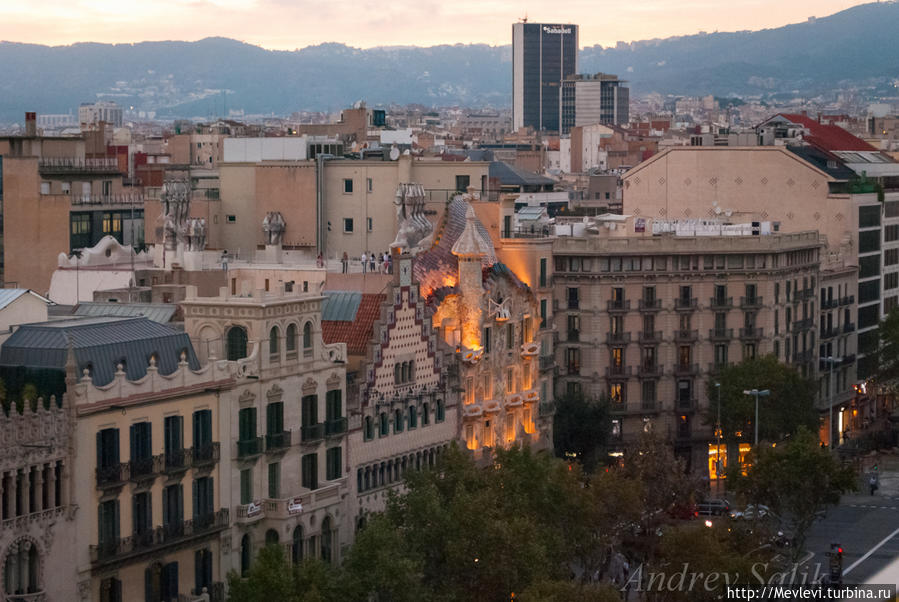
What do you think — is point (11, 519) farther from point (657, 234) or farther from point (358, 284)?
point (657, 234)

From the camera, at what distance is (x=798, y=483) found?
A: 102 metres

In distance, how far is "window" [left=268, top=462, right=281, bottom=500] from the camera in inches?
3248

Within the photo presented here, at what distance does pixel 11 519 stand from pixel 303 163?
53517mm

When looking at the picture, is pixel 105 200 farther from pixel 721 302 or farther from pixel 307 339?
pixel 307 339

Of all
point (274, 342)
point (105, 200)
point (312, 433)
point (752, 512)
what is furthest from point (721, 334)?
point (274, 342)

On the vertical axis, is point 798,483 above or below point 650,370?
below

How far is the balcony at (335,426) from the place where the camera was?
86500 mm

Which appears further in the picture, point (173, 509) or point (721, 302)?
point (721, 302)

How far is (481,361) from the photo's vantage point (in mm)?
102812

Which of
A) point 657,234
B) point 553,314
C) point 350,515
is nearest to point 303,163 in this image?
point 553,314

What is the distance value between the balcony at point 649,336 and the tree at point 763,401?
4.26 metres

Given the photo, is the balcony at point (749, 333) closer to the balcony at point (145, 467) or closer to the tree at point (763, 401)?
the tree at point (763, 401)

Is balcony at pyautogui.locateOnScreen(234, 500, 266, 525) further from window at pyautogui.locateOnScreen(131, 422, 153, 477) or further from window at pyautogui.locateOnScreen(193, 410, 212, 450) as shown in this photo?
window at pyautogui.locateOnScreen(131, 422, 153, 477)

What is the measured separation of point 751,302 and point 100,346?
67.0 metres
